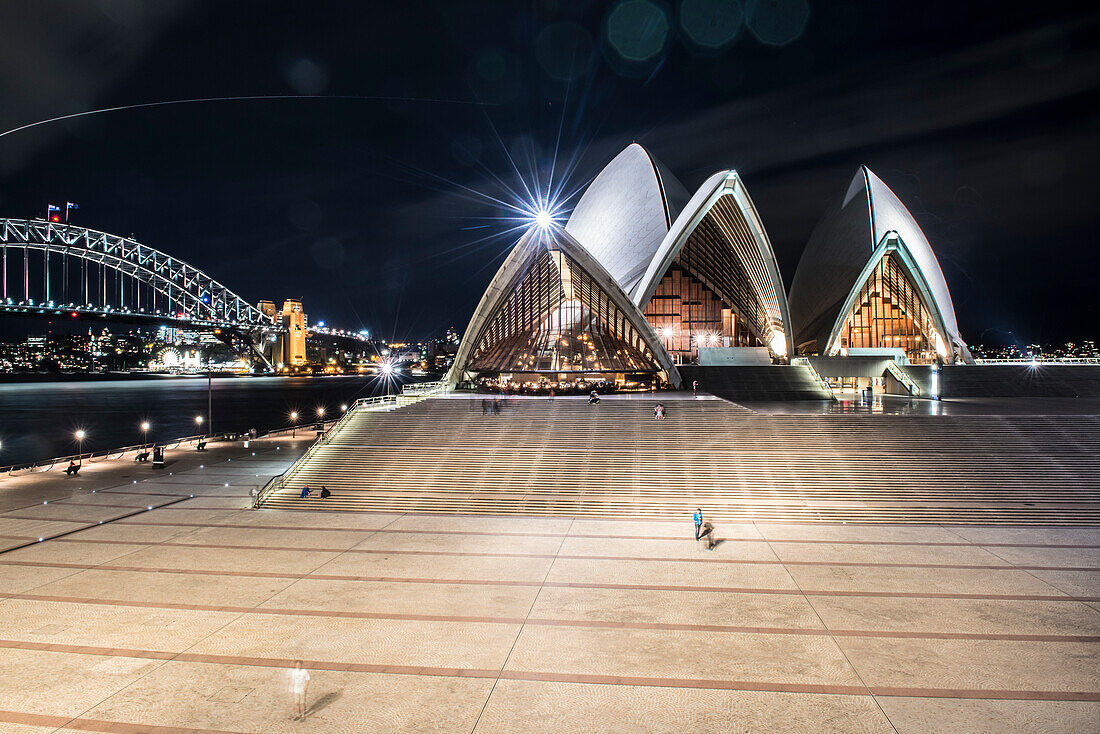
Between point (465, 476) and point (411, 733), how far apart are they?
11005 mm

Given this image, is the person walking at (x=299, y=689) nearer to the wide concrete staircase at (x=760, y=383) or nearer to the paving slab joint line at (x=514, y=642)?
the paving slab joint line at (x=514, y=642)

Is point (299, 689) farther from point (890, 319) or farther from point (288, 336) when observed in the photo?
point (288, 336)

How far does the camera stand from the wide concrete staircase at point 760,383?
28953 mm

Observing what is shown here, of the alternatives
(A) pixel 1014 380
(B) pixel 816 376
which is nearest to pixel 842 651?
(B) pixel 816 376

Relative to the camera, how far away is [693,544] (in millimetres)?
11875

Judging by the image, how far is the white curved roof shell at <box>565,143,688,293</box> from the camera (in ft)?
123

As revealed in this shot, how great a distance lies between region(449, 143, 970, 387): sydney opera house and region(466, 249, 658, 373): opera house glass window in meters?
0.08

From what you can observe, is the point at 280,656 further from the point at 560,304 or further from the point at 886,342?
the point at 886,342

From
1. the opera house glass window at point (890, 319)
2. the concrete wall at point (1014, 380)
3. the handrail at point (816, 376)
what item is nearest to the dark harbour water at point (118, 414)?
the handrail at point (816, 376)

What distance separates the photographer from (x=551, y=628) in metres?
7.95

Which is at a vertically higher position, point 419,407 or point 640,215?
point 640,215

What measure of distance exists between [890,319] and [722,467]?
33337mm

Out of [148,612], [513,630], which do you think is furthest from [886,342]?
[148,612]

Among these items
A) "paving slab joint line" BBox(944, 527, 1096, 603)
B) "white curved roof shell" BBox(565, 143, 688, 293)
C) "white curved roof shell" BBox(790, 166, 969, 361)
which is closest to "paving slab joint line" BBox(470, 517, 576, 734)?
"paving slab joint line" BBox(944, 527, 1096, 603)
